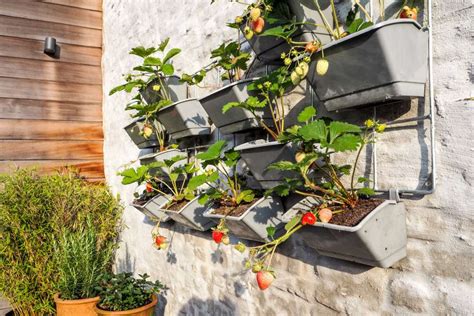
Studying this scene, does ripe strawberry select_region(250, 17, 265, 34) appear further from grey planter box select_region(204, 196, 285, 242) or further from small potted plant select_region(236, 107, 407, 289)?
grey planter box select_region(204, 196, 285, 242)

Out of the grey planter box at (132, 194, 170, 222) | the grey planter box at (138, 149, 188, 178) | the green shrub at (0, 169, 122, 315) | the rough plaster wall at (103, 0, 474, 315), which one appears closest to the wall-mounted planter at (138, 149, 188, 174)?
the grey planter box at (138, 149, 188, 178)

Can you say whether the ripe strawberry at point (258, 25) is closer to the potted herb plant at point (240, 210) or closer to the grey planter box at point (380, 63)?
the grey planter box at point (380, 63)

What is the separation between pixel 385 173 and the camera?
4.13 feet

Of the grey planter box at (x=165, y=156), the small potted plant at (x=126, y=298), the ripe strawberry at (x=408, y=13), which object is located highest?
the ripe strawberry at (x=408, y=13)

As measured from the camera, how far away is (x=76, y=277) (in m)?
2.60

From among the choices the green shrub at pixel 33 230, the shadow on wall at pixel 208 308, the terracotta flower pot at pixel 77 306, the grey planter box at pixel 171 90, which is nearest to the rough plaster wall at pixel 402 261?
the shadow on wall at pixel 208 308

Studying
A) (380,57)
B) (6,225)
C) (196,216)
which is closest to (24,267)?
(6,225)

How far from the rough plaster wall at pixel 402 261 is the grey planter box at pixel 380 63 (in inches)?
4.1

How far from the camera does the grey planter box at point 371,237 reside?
104 centimetres

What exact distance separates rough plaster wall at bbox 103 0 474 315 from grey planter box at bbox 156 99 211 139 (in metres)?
0.37

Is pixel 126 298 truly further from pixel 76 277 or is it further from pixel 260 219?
pixel 260 219

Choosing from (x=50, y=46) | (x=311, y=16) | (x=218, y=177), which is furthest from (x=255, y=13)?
(x=50, y=46)

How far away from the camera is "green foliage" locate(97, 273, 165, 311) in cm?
229

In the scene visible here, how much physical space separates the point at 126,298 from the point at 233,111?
4.65ft
